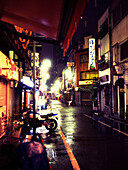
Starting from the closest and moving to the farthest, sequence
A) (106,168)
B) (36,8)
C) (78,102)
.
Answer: (36,8) → (106,168) → (78,102)

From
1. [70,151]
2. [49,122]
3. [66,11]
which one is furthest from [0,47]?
[66,11]

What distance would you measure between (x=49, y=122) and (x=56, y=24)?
10.1 metres

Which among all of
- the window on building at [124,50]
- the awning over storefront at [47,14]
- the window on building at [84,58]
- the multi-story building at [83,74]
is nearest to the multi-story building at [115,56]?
the window on building at [124,50]

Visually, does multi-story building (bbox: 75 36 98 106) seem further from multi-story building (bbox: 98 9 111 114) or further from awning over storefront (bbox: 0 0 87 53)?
awning over storefront (bbox: 0 0 87 53)

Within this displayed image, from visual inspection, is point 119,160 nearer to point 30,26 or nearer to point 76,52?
point 30,26

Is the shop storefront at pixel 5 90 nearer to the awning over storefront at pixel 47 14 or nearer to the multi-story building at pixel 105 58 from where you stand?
Answer: the awning over storefront at pixel 47 14

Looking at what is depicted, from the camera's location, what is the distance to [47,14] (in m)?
2.92

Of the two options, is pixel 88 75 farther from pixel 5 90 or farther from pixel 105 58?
pixel 5 90

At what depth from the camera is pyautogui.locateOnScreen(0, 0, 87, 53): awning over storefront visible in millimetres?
2275

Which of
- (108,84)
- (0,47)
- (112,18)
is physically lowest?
(108,84)

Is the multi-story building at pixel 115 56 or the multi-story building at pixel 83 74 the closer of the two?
the multi-story building at pixel 115 56

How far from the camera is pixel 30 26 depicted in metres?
3.63

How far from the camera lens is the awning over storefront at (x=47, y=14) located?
228 cm

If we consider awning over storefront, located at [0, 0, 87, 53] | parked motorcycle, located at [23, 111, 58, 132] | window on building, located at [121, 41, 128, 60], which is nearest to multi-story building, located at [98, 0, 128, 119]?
window on building, located at [121, 41, 128, 60]
